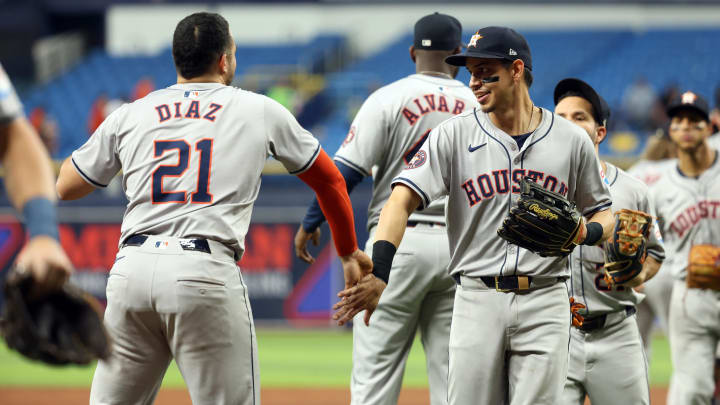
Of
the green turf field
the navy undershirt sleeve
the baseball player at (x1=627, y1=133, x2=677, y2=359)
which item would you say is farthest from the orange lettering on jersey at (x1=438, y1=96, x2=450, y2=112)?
the green turf field

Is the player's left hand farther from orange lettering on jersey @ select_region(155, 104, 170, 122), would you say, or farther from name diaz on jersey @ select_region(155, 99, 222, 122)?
orange lettering on jersey @ select_region(155, 104, 170, 122)

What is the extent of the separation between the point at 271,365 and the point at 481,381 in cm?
652

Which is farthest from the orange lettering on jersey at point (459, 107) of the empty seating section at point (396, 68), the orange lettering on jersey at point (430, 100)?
the empty seating section at point (396, 68)

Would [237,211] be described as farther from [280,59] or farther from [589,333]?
[280,59]

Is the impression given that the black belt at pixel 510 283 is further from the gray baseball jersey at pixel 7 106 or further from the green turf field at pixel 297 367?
the green turf field at pixel 297 367

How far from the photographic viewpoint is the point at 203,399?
3850 mm

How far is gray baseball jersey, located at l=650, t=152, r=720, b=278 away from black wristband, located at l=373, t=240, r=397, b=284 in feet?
10.2

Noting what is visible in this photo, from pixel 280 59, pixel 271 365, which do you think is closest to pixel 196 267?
pixel 271 365

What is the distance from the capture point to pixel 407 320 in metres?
5.23

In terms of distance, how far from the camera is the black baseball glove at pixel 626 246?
15.3ft

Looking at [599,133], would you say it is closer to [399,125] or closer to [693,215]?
[399,125]

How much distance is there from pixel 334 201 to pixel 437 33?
1595 millimetres

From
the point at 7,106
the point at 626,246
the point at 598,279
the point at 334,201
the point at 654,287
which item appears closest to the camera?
the point at 7,106

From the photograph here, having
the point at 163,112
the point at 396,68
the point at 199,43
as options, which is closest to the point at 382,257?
the point at 163,112
